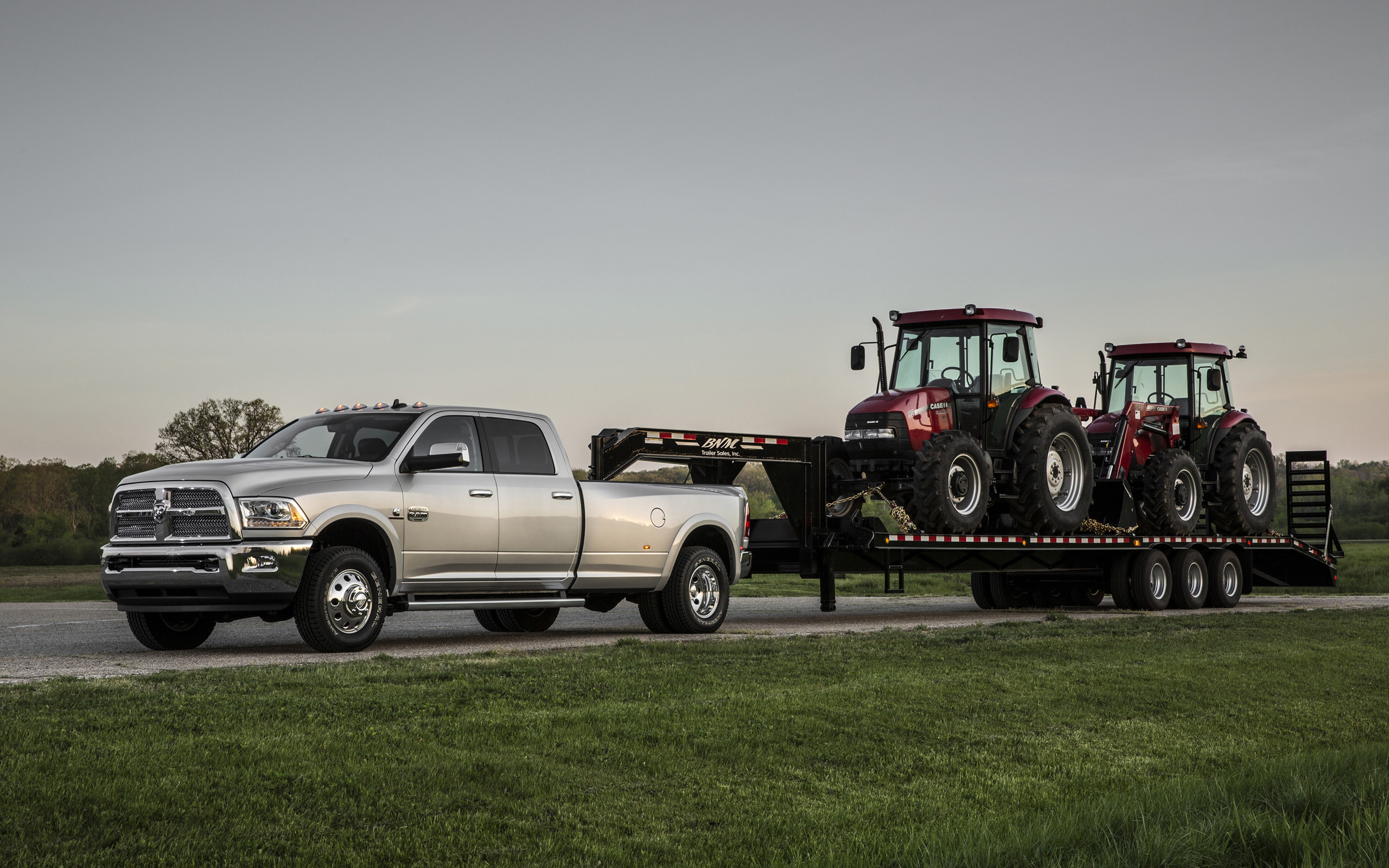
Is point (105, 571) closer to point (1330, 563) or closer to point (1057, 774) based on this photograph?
point (1057, 774)

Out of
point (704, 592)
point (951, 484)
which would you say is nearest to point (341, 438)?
point (704, 592)

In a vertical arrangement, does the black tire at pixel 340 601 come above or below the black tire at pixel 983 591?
above

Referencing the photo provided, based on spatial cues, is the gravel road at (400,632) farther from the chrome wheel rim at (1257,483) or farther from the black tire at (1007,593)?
the chrome wheel rim at (1257,483)

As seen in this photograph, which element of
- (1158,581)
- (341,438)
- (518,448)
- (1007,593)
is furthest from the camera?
(1007,593)

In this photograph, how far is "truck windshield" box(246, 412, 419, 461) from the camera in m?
11.7

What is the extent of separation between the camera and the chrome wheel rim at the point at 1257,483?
75.8 feet

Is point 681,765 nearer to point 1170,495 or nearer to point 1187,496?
point 1170,495

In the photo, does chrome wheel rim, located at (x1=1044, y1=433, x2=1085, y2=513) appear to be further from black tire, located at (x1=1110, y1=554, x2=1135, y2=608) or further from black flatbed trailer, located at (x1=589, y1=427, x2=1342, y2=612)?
black tire, located at (x1=1110, y1=554, x2=1135, y2=608)

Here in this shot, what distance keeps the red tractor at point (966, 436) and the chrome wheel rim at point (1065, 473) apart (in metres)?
0.02

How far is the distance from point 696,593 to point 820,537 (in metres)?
3.58

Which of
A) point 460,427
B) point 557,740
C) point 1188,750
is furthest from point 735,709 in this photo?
point 460,427

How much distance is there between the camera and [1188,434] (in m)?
22.6

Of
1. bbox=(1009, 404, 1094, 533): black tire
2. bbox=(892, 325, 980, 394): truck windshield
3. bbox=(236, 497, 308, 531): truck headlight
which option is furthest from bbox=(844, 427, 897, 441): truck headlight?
bbox=(236, 497, 308, 531): truck headlight

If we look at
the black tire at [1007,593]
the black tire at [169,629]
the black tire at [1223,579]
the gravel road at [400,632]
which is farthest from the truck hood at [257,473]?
the black tire at [1223,579]
